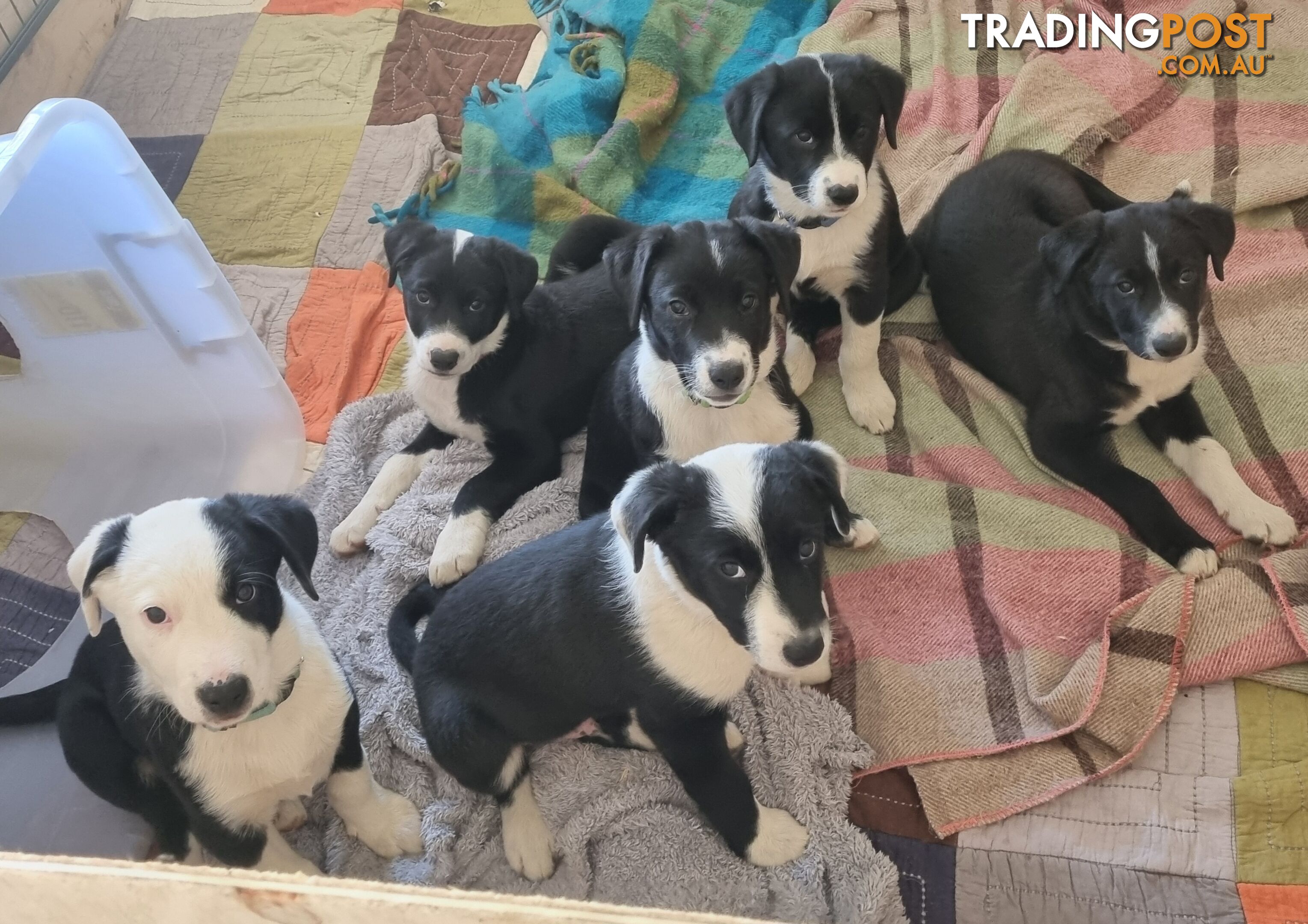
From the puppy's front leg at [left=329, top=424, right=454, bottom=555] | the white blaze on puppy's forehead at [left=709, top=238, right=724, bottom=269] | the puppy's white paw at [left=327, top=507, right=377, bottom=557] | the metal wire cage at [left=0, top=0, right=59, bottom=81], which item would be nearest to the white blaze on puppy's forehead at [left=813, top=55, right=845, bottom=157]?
the white blaze on puppy's forehead at [left=709, top=238, right=724, bottom=269]

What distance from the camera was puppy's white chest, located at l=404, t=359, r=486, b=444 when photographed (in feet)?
8.87

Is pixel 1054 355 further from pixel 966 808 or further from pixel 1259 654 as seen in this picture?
pixel 966 808

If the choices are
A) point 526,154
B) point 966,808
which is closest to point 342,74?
point 526,154

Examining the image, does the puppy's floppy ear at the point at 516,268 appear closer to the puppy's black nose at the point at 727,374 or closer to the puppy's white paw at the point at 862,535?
the puppy's black nose at the point at 727,374

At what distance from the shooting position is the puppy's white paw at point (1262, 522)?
2.33m

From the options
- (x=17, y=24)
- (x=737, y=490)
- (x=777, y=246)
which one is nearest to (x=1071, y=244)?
(x=777, y=246)

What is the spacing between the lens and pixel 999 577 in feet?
7.79

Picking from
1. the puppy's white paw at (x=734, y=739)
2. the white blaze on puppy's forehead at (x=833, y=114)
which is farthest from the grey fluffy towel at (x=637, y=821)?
the white blaze on puppy's forehead at (x=833, y=114)

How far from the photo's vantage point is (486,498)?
106 inches

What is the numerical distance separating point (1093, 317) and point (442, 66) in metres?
2.88

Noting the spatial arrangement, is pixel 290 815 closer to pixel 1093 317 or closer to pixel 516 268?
pixel 516 268

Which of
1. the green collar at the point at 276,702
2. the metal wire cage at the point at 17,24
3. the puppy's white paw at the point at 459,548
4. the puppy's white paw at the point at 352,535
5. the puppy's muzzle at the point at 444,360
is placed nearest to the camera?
the green collar at the point at 276,702

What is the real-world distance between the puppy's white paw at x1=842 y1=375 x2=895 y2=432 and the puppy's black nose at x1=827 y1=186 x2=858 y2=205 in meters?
0.59

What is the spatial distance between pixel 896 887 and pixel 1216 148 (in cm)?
254
